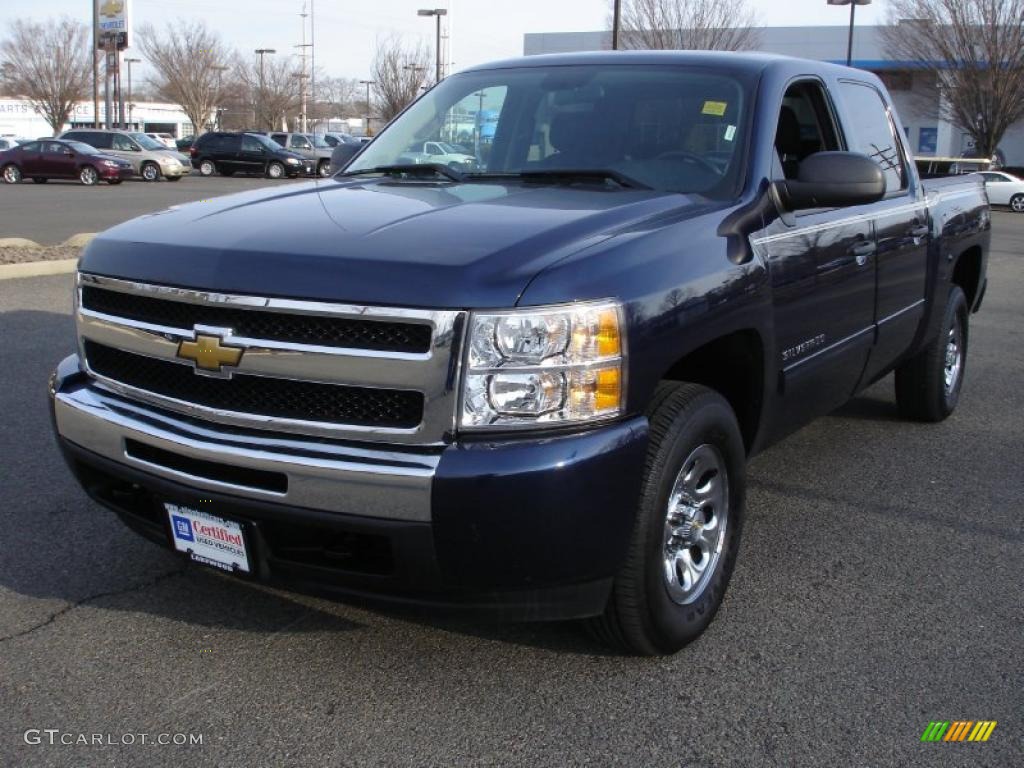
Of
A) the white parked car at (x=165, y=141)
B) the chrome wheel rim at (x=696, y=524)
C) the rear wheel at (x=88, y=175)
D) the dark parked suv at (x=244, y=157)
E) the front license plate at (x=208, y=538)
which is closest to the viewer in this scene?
the front license plate at (x=208, y=538)

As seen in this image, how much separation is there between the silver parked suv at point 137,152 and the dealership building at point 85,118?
156ft

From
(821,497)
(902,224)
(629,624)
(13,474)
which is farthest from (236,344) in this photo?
(902,224)

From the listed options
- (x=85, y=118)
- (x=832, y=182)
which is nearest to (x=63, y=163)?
(x=832, y=182)

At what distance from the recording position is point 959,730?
293cm

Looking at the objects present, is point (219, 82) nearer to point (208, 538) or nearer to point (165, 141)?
point (165, 141)

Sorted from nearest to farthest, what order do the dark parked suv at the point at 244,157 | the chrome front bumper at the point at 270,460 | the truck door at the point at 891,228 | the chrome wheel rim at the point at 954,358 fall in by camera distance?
the chrome front bumper at the point at 270,460 < the truck door at the point at 891,228 < the chrome wheel rim at the point at 954,358 < the dark parked suv at the point at 244,157

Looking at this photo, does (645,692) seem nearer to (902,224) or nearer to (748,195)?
(748,195)

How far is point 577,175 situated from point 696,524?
1366mm

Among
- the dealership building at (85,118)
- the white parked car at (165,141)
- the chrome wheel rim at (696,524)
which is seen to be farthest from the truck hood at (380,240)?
the dealership building at (85,118)

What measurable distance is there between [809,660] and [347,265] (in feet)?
6.11

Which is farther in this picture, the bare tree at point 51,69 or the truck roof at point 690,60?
the bare tree at point 51,69

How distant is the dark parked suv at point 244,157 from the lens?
39250 mm

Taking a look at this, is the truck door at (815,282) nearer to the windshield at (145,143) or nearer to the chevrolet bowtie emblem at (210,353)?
the chevrolet bowtie emblem at (210,353)

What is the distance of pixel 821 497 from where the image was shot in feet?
16.0
